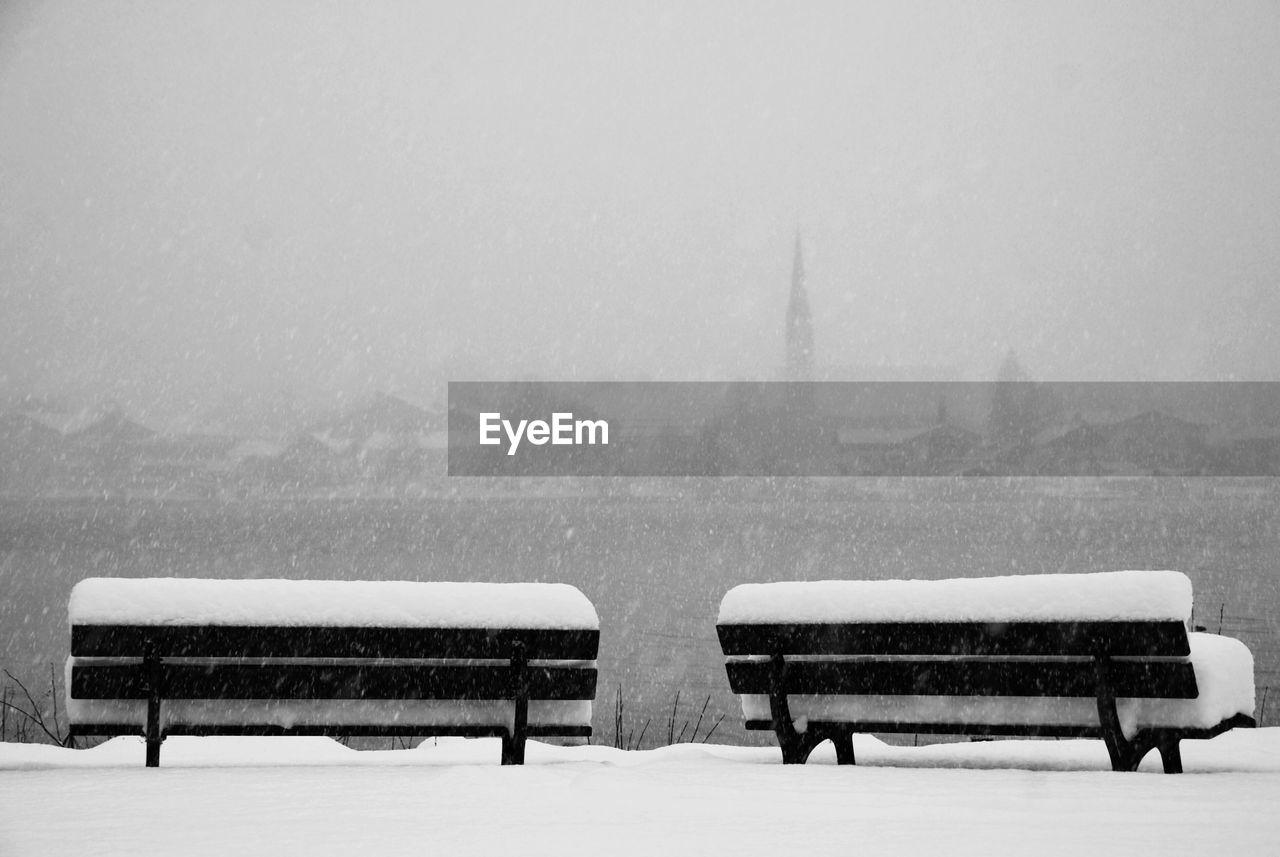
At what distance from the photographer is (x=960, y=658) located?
555 cm

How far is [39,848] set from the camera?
10.9ft

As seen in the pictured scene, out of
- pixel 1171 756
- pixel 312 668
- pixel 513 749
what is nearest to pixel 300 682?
pixel 312 668

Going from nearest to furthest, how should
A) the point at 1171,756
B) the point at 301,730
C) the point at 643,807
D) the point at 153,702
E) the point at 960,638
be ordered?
the point at 643,807
the point at 1171,756
the point at 960,638
the point at 153,702
the point at 301,730

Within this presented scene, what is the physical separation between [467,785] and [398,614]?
1.28 meters

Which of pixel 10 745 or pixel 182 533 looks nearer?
pixel 10 745

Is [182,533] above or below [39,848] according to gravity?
below

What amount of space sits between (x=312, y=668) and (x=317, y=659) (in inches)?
2.1

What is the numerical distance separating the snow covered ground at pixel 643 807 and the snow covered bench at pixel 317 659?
24cm

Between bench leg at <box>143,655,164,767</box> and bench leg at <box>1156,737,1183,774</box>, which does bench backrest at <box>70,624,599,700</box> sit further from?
bench leg at <box>1156,737,1183,774</box>

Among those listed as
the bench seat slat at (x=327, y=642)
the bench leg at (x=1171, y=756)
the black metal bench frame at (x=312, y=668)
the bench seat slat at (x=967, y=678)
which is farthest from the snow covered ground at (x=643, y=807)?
the bench seat slat at (x=327, y=642)

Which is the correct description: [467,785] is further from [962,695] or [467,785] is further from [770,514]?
[770,514]

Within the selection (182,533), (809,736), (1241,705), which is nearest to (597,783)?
(809,736)

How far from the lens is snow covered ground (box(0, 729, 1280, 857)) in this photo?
3.36 meters

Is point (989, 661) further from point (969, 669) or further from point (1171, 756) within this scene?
point (1171, 756)
